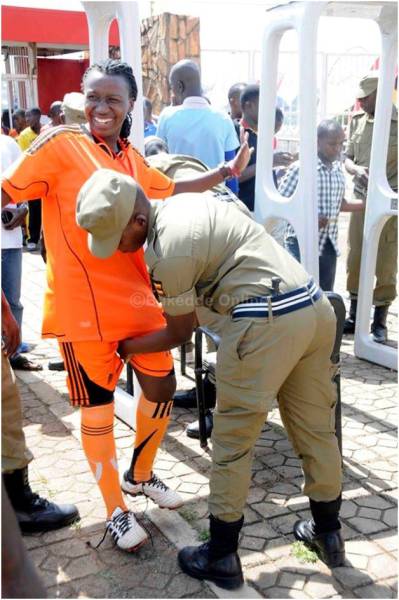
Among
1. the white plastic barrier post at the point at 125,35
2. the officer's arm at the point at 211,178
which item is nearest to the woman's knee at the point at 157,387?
the officer's arm at the point at 211,178

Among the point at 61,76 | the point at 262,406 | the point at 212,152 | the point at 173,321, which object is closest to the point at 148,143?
the point at 212,152

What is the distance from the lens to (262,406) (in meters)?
2.43

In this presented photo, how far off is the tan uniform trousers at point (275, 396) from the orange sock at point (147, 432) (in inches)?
20.8

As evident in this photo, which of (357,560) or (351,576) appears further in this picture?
(357,560)

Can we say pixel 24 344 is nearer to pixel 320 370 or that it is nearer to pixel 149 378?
pixel 149 378

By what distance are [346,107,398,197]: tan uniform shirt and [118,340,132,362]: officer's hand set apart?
3514mm

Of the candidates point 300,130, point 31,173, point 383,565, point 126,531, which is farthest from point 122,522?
point 300,130

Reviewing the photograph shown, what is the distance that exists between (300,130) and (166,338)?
79.7 inches

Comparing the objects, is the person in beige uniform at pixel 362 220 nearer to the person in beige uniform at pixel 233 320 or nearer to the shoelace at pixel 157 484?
the shoelace at pixel 157 484

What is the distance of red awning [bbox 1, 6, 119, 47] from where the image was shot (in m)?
15.2

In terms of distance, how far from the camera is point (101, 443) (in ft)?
9.27

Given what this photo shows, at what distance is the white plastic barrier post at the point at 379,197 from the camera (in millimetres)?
4781

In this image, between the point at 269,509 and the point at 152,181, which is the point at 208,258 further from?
the point at 269,509

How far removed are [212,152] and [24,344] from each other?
2.28 meters
